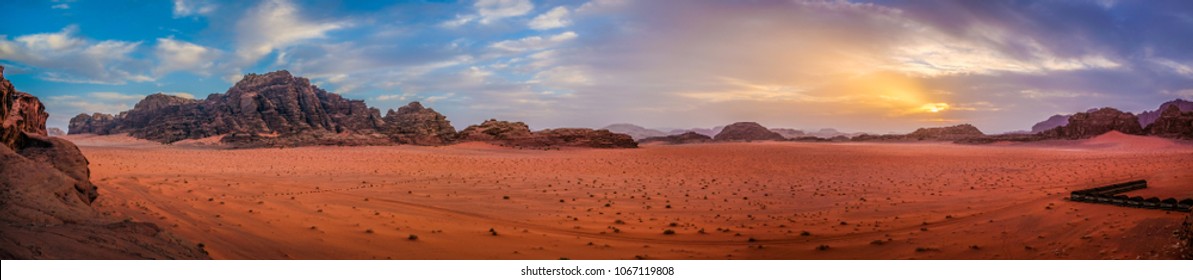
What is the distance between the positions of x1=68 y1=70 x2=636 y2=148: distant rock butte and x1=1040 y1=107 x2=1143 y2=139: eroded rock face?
44231mm

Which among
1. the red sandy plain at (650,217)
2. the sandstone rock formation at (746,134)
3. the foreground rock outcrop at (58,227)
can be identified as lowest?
the red sandy plain at (650,217)

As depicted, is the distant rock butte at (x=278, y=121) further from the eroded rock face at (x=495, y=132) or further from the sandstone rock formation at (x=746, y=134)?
the sandstone rock formation at (x=746, y=134)

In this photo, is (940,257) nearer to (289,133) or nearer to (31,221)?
(31,221)

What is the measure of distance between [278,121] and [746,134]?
72693 millimetres

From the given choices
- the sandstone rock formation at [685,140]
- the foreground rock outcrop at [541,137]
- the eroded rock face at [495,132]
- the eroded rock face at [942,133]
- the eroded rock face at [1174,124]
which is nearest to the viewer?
the eroded rock face at [1174,124]

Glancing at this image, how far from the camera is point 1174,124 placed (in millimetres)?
38094

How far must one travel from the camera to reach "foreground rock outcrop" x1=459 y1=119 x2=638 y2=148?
57188 mm

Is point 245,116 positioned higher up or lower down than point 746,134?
higher up

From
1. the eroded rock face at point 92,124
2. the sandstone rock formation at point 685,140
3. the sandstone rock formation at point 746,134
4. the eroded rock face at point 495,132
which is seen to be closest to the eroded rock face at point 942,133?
the sandstone rock formation at point 746,134

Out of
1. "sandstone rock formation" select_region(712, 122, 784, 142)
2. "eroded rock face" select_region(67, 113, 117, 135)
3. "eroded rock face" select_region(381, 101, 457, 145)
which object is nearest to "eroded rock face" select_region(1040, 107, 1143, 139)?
"sandstone rock formation" select_region(712, 122, 784, 142)

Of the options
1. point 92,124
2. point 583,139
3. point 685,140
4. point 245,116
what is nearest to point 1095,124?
point 685,140

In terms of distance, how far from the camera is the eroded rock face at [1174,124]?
116ft

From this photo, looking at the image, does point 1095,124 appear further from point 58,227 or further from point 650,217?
point 58,227

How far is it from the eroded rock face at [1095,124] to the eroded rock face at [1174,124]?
30.0 feet
